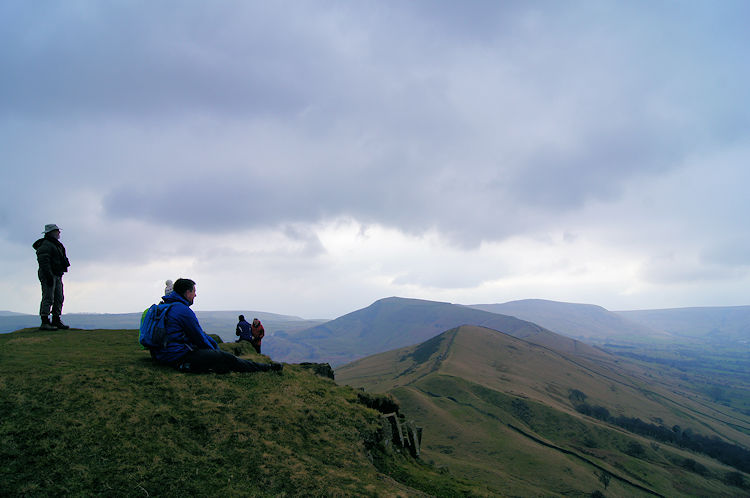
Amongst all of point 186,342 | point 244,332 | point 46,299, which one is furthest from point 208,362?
point 244,332

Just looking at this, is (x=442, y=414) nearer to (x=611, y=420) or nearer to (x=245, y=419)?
(x=611, y=420)

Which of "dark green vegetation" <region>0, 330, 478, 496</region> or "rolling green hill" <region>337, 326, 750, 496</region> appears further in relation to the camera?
"rolling green hill" <region>337, 326, 750, 496</region>

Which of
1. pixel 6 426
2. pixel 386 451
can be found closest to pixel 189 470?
pixel 6 426

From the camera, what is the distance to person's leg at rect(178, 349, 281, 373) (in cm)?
1529

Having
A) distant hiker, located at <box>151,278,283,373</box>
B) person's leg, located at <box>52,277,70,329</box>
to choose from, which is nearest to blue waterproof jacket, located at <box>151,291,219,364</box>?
distant hiker, located at <box>151,278,283,373</box>

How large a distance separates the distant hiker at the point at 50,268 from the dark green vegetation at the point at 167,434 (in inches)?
72.2

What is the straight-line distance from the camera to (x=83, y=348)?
17.5 meters

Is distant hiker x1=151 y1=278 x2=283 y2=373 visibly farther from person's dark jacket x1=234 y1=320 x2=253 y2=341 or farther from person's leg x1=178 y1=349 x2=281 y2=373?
person's dark jacket x1=234 y1=320 x2=253 y2=341

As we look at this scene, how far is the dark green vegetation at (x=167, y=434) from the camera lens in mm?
8875

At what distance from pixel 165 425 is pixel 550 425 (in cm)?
16555

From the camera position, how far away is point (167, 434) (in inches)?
435

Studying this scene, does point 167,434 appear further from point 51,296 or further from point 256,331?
point 256,331

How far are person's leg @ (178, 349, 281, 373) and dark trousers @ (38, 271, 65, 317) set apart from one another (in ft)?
30.8

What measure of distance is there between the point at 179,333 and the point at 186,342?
0.70 meters
